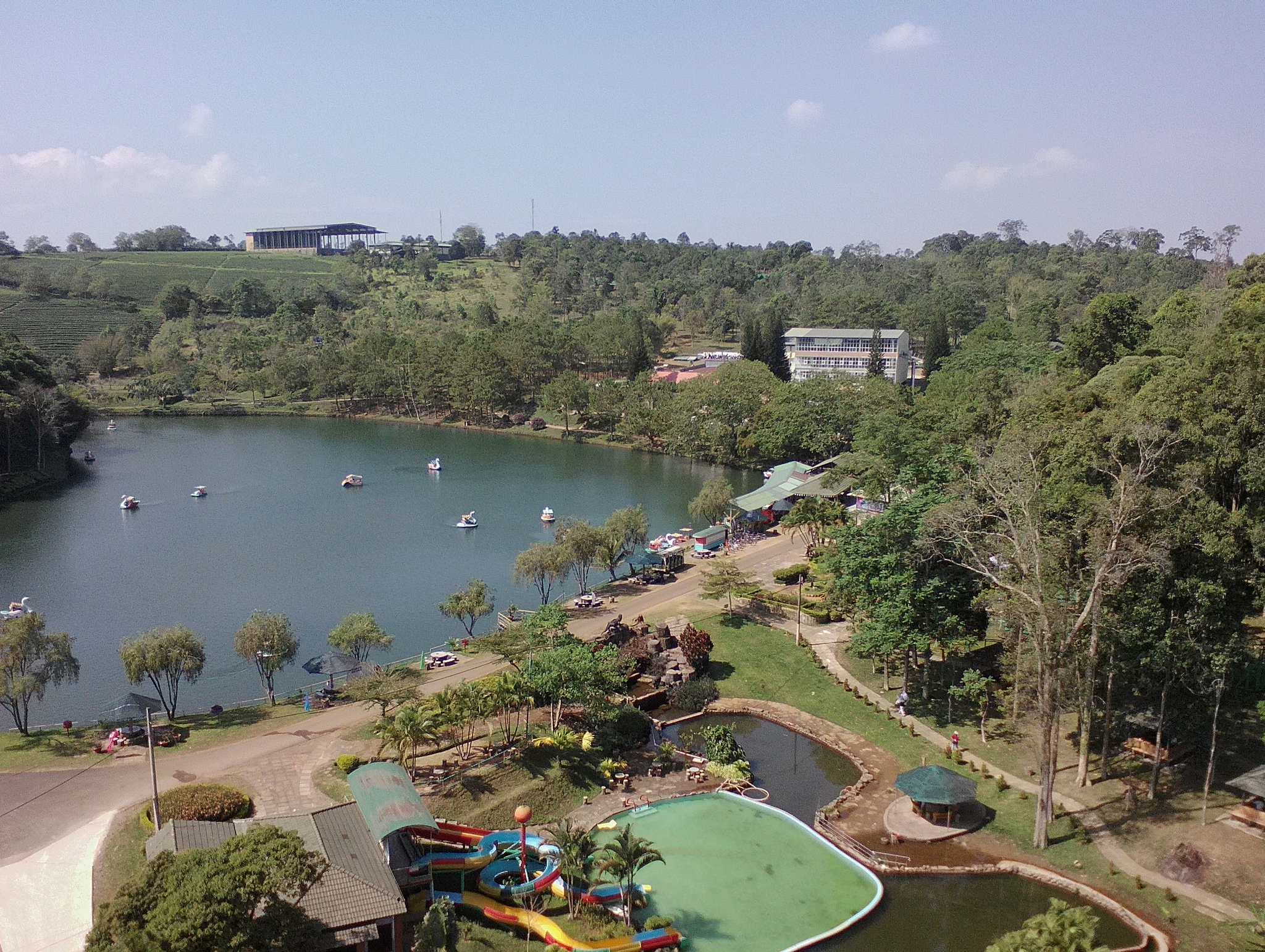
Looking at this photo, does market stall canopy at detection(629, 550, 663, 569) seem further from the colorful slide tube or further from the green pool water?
the colorful slide tube

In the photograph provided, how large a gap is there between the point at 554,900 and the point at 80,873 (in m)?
10.3

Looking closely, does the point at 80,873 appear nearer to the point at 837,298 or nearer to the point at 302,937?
the point at 302,937

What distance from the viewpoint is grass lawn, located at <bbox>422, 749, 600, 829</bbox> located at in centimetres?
2305

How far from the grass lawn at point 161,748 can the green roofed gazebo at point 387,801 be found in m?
7.36

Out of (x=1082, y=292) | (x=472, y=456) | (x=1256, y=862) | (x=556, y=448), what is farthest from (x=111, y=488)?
(x=1082, y=292)

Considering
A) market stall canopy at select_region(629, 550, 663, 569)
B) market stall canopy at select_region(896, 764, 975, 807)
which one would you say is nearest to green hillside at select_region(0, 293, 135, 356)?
market stall canopy at select_region(629, 550, 663, 569)

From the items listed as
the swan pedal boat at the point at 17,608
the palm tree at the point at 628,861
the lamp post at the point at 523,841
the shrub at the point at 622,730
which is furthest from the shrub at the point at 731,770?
the swan pedal boat at the point at 17,608

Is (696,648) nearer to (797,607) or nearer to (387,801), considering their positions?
(797,607)

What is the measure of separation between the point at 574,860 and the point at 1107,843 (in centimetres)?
1306

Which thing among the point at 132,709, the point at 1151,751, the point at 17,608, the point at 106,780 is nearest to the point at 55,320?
the point at 17,608

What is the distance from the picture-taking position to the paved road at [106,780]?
2130 centimetres

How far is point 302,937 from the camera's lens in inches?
608

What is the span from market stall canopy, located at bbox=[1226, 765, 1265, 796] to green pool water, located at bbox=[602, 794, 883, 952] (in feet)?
29.9

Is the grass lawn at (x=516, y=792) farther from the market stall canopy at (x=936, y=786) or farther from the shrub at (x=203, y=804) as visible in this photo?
the market stall canopy at (x=936, y=786)
